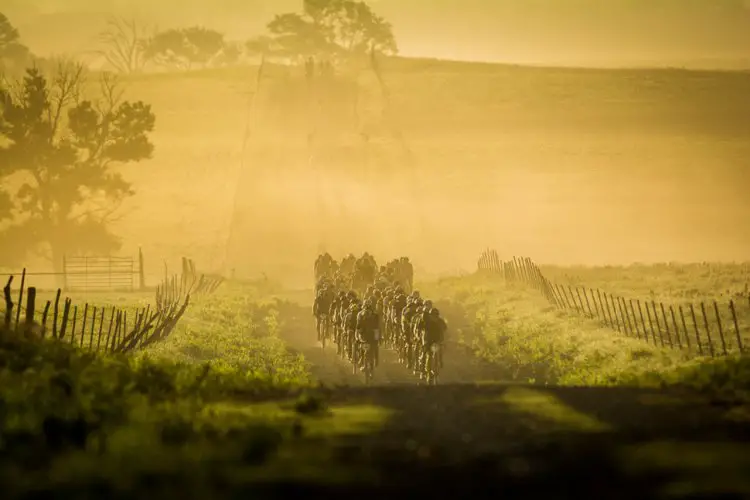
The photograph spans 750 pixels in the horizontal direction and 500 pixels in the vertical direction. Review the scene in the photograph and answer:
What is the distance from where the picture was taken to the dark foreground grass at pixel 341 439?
10477 millimetres

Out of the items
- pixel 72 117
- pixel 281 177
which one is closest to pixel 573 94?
pixel 281 177

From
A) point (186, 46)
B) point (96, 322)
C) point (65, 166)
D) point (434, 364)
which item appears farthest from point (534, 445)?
point (186, 46)

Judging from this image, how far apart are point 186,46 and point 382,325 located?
119123 millimetres

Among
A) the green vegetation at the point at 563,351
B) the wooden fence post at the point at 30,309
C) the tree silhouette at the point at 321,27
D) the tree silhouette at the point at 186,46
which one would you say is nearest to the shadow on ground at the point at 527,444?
the green vegetation at the point at 563,351

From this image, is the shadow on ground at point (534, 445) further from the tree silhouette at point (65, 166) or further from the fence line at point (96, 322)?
the tree silhouette at point (65, 166)

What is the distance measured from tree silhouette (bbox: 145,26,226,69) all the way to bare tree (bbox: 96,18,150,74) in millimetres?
2002

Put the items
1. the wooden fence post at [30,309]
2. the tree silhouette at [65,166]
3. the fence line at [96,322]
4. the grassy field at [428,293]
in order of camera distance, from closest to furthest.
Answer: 1. the grassy field at [428,293]
2. the wooden fence post at [30,309]
3. the fence line at [96,322]
4. the tree silhouette at [65,166]

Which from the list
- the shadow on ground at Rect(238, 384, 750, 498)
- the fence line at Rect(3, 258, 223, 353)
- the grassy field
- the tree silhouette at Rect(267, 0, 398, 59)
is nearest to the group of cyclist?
the grassy field

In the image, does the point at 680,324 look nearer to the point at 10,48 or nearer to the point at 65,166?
the point at 65,166

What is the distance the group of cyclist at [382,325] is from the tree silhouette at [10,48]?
3542 inches

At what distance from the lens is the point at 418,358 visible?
2766 cm

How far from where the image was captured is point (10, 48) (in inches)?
4724

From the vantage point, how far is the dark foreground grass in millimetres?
10477

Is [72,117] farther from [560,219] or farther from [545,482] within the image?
[545,482]
